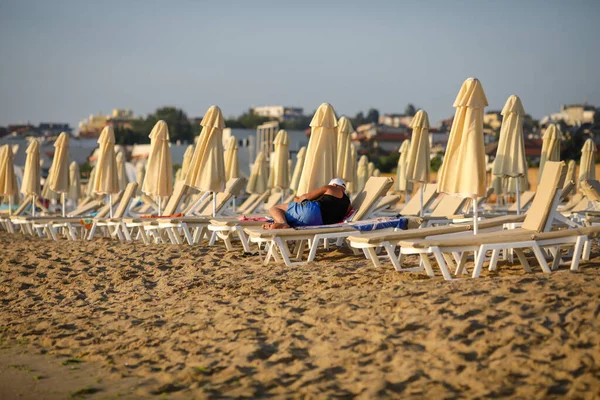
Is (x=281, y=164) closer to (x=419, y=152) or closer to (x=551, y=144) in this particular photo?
(x=419, y=152)

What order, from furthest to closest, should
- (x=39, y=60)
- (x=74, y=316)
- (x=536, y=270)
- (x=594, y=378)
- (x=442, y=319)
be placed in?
(x=39, y=60)
(x=536, y=270)
(x=74, y=316)
(x=442, y=319)
(x=594, y=378)

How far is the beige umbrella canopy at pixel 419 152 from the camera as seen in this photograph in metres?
12.7

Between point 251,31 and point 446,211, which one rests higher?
point 251,31

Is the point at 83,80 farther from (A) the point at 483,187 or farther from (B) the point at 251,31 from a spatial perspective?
(A) the point at 483,187

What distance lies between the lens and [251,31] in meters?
29.6

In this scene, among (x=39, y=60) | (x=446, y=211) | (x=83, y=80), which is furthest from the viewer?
(x=83, y=80)

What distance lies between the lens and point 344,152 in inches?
539

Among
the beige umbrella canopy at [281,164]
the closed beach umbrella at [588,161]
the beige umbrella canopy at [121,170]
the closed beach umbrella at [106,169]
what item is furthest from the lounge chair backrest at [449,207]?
the beige umbrella canopy at [121,170]

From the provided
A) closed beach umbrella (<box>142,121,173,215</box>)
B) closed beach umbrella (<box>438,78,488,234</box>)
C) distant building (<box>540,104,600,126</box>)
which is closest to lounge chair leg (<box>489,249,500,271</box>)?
closed beach umbrella (<box>438,78,488,234</box>)

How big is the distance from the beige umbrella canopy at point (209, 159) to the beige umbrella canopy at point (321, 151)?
1805 millimetres

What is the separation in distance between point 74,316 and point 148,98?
5258 cm

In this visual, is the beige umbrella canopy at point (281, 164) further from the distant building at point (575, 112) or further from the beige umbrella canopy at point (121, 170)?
the distant building at point (575, 112)

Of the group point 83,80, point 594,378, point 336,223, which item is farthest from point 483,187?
point 83,80

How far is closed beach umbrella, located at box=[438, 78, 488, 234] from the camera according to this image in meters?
7.37
